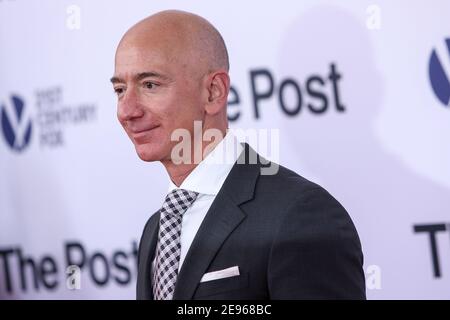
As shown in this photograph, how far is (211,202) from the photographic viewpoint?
181 cm

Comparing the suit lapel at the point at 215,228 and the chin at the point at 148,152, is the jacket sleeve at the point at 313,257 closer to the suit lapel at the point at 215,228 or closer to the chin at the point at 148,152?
the suit lapel at the point at 215,228

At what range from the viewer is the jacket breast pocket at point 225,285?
1.64m

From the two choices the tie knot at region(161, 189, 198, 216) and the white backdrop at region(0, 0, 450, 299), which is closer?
the tie knot at region(161, 189, 198, 216)

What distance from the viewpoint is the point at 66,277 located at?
9.30ft

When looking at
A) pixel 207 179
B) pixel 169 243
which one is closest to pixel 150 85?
pixel 207 179

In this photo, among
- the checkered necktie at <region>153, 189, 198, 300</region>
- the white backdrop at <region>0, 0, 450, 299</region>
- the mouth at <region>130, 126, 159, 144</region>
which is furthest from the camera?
the white backdrop at <region>0, 0, 450, 299</region>

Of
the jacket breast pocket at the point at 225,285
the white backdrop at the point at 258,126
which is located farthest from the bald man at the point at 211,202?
the white backdrop at the point at 258,126

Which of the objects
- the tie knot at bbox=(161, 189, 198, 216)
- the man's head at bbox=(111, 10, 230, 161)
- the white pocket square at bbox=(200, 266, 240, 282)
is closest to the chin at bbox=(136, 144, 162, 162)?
the man's head at bbox=(111, 10, 230, 161)

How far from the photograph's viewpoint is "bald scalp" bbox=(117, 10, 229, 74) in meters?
1.81

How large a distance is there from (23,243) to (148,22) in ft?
4.79

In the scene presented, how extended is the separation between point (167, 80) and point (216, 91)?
0.13 m

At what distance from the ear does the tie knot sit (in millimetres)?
214

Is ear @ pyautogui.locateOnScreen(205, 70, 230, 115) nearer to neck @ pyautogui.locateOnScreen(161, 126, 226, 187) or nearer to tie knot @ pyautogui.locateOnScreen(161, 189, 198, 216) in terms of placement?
neck @ pyautogui.locateOnScreen(161, 126, 226, 187)

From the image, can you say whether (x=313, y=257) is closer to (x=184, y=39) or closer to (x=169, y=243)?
(x=169, y=243)
